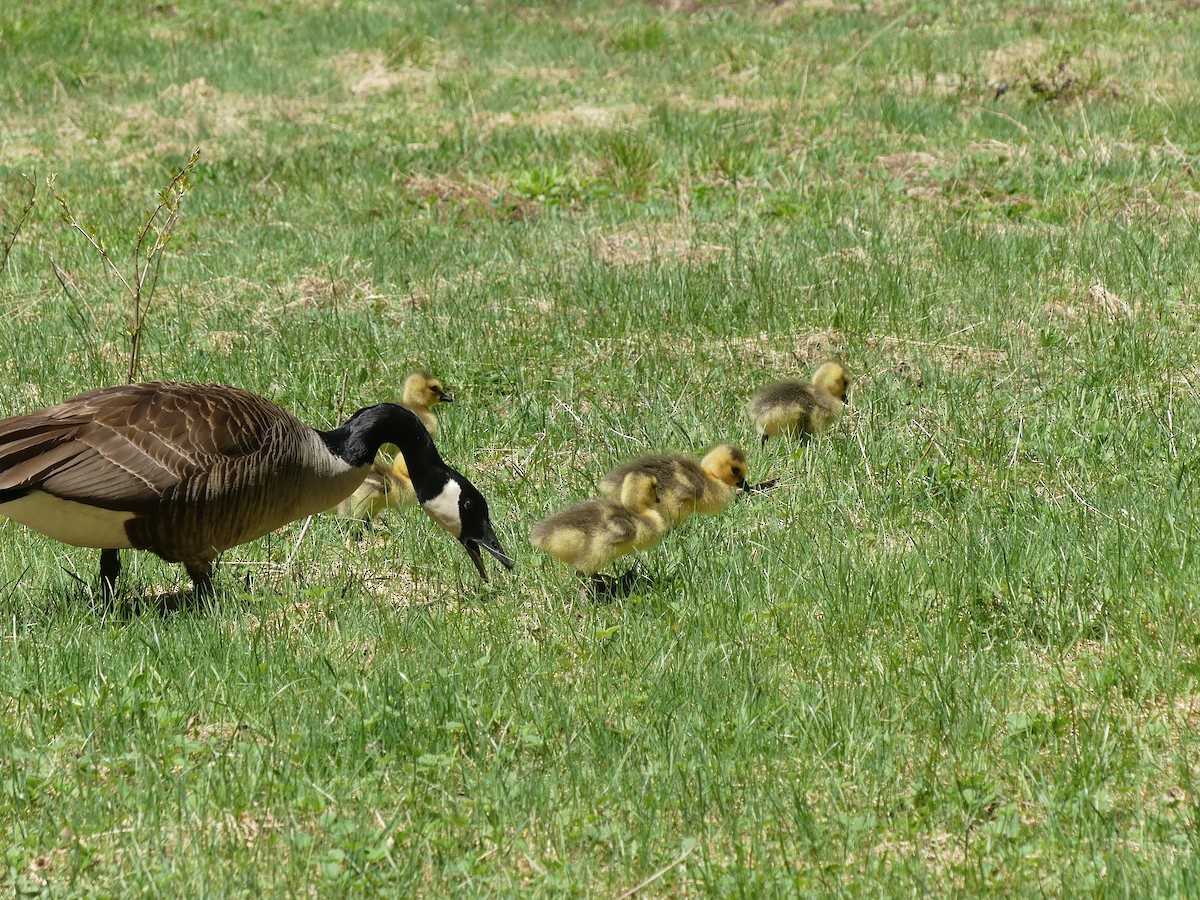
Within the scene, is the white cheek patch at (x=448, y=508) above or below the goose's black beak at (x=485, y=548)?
above

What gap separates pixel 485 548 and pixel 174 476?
4.49ft

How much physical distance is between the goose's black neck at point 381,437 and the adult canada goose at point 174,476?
6cm

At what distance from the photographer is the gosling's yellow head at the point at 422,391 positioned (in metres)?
7.67

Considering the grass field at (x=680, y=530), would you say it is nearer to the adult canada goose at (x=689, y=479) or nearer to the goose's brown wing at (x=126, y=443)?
the adult canada goose at (x=689, y=479)

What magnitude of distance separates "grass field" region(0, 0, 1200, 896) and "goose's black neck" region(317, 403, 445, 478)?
41cm

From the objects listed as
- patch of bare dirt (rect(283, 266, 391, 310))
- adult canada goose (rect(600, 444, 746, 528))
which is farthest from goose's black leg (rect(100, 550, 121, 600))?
patch of bare dirt (rect(283, 266, 391, 310))

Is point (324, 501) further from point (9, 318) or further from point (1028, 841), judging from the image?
point (9, 318)

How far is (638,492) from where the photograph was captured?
571 cm

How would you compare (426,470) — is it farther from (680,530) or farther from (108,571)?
(108,571)

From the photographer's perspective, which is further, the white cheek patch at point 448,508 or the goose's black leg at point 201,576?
the white cheek patch at point 448,508

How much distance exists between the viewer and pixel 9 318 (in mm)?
9766

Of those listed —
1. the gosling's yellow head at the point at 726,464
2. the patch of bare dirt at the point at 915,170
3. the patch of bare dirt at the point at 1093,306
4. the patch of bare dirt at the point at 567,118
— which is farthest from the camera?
the patch of bare dirt at the point at 567,118

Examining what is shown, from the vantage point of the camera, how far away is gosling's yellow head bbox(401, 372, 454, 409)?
7668 mm

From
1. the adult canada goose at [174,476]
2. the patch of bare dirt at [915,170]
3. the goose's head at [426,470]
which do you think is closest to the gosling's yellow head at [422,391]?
the goose's head at [426,470]
